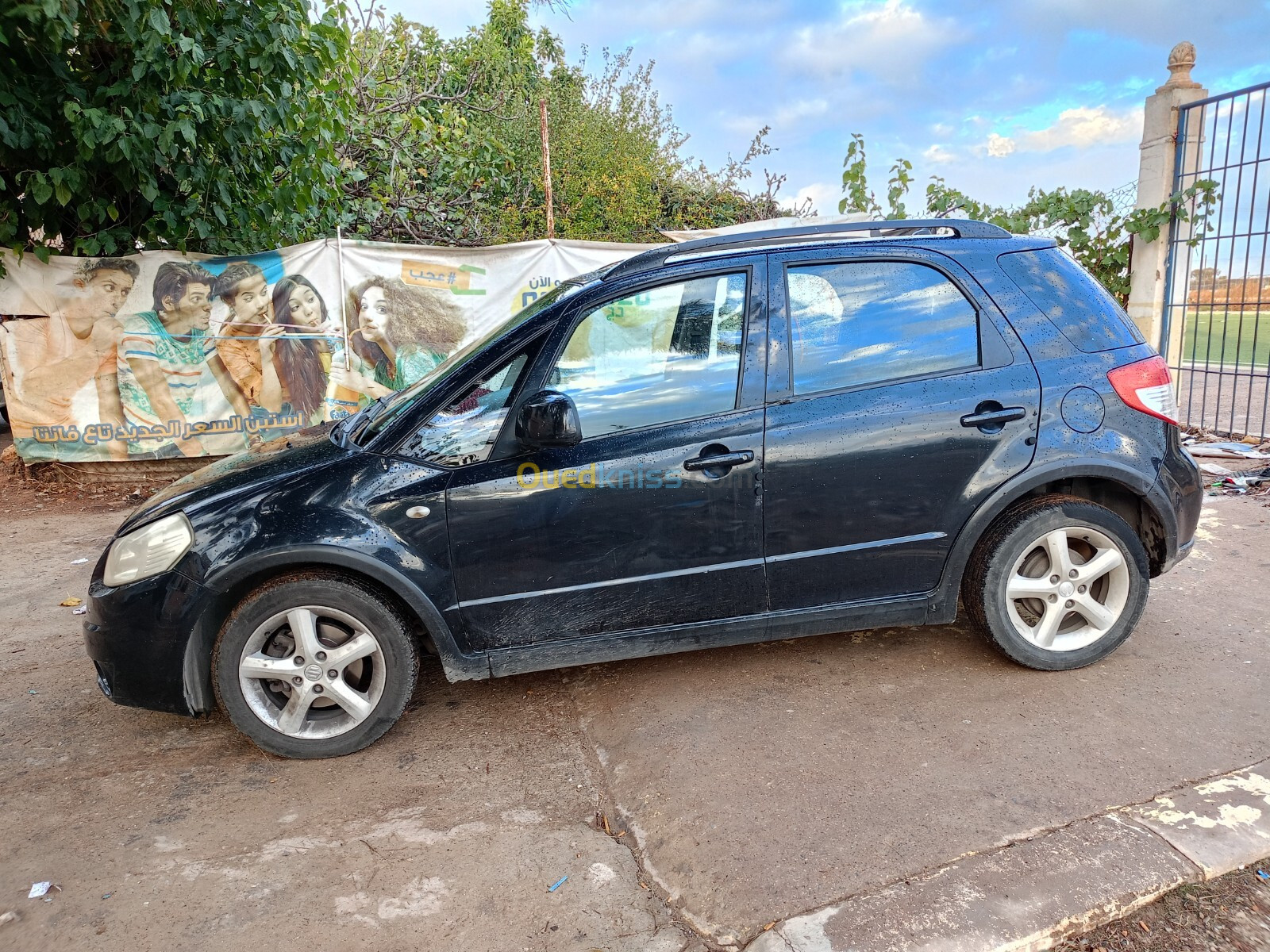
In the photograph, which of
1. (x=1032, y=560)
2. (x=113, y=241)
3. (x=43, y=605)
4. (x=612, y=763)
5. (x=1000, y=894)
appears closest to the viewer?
(x=1000, y=894)

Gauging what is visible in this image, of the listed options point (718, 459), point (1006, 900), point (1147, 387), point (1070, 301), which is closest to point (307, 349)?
point (718, 459)

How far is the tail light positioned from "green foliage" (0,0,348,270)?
19.8 ft

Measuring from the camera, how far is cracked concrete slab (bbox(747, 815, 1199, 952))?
214 centimetres

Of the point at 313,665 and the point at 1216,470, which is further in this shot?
the point at 1216,470

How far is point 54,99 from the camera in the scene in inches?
250

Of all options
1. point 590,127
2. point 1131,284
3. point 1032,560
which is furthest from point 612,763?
point 590,127

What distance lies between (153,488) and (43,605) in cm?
294

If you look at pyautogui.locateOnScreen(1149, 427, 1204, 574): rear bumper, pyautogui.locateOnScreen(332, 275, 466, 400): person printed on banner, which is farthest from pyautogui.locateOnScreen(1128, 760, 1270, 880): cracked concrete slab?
pyautogui.locateOnScreen(332, 275, 466, 400): person printed on banner

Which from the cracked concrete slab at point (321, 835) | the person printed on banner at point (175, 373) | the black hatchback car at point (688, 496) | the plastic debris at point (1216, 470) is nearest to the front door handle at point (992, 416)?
the black hatchback car at point (688, 496)

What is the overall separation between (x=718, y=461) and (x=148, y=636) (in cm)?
215

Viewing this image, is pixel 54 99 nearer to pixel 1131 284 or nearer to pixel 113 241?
pixel 113 241

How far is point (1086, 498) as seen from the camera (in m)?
3.55

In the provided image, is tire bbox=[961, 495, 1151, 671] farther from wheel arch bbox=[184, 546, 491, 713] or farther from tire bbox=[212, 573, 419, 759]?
tire bbox=[212, 573, 419, 759]

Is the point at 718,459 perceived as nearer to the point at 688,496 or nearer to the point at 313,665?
the point at 688,496
